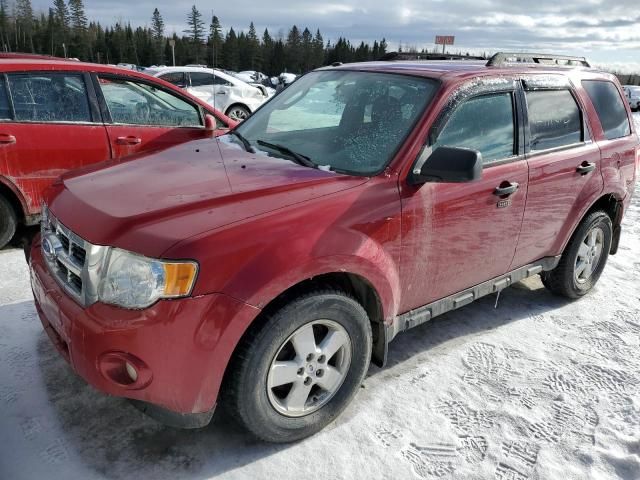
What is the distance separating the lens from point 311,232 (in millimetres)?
2320

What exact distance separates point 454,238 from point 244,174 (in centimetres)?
123

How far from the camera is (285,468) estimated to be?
2428mm

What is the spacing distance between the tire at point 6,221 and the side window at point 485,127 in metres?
3.74

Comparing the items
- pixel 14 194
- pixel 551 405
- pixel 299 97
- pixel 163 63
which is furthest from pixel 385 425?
pixel 163 63

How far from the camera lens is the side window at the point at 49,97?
4.51m

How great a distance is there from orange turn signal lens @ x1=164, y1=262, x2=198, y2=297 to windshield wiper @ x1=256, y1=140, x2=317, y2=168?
3.39ft

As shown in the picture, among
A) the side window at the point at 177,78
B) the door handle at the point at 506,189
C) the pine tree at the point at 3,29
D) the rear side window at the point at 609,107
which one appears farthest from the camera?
the pine tree at the point at 3,29

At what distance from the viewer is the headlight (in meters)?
2.03

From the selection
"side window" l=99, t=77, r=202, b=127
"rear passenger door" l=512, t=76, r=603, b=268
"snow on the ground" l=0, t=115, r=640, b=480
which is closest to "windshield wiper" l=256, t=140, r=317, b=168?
"snow on the ground" l=0, t=115, r=640, b=480

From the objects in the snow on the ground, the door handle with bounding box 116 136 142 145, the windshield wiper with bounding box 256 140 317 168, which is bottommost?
the snow on the ground

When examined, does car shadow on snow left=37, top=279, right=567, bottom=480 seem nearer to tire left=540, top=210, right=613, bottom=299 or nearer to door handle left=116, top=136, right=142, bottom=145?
tire left=540, top=210, right=613, bottom=299

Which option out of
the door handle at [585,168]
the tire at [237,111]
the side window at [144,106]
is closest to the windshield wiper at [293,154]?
the door handle at [585,168]

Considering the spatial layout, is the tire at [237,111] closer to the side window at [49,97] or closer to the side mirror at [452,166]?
the side window at [49,97]

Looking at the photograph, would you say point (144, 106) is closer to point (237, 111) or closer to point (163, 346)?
point (163, 346)
